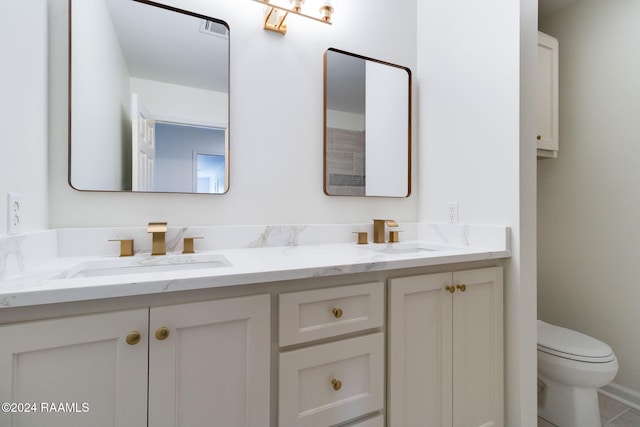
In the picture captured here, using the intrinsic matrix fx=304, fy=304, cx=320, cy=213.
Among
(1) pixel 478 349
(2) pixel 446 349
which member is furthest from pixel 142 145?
(1) pixel 478 349

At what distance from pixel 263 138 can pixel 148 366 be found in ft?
3.30

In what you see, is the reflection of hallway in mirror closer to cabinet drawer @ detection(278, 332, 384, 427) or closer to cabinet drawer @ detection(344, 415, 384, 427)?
cabinet drawer @ detection(278, 332, 384, 427)

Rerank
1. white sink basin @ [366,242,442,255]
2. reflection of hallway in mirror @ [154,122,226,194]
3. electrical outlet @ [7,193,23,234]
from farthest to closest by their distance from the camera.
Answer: white sink basin @ [366,242,442,255]
reflection of hallway in mirror @ [154,122,226,194]
electrical outlet @ [7,193,23,234]

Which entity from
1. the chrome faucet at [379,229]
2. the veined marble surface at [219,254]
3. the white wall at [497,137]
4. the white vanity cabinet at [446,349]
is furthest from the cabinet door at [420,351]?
the chrome faucet at [379,229]

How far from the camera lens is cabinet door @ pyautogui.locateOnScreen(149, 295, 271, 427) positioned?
2.42ft

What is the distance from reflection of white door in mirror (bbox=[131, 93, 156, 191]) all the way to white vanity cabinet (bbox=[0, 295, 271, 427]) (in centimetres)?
66

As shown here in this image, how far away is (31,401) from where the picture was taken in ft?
2.10

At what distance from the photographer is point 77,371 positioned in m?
0.67

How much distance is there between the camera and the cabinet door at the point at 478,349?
1.18 m

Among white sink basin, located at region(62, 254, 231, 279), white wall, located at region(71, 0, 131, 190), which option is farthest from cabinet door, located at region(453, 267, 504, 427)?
white wall, located at region(71, 0, 131, 190)

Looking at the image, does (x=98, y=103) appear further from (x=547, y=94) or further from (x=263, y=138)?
(x=547, y=94)

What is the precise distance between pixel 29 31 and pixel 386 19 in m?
1.61

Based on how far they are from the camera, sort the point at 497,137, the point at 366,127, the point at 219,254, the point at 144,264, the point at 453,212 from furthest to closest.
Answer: the point at 366,127 → the point at 453,212 → the point at 497,137 → the point at 219,254 → the point at 144,264

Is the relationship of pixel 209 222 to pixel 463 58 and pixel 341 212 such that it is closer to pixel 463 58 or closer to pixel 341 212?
pixel 341 212
